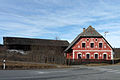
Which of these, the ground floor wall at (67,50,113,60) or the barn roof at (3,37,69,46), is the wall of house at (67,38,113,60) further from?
the barn roof at (3,37,69,46)

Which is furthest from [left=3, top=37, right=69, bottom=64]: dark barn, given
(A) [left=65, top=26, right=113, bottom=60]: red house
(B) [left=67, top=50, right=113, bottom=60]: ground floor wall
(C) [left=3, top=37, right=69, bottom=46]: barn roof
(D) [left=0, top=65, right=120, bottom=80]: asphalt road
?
(D) [left=0, top=65, right=120, bottom=80]: asphalt road

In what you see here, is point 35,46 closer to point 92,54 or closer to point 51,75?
point 92,54

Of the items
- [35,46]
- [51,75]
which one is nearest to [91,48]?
[35,46]

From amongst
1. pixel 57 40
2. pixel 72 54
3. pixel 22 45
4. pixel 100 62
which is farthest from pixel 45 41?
pixel 100 62

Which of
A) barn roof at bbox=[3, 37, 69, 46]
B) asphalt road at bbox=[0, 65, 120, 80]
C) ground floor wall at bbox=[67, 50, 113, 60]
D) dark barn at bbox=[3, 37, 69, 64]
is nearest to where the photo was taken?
asphalt road at bbox=[0, 65, 120, 80]

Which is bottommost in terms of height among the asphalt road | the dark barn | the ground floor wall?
the asphalt road

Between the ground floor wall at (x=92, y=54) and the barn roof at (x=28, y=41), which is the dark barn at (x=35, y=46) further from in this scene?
the ground floor wall at (x=92, y=54)

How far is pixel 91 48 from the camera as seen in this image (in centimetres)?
4103

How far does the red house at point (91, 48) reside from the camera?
40.7m

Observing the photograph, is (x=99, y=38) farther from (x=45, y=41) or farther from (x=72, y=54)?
(x=45, y=41)

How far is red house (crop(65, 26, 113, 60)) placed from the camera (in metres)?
40.7

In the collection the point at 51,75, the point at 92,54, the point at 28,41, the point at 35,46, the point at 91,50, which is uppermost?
the point at 28,41

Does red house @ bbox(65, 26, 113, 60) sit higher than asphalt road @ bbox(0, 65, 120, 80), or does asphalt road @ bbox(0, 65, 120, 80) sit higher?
red house @ bbox(65, 26, 113, 60)

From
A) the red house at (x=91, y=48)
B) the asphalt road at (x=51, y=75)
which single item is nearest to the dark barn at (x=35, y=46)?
the red house at (x=91, y=48)
